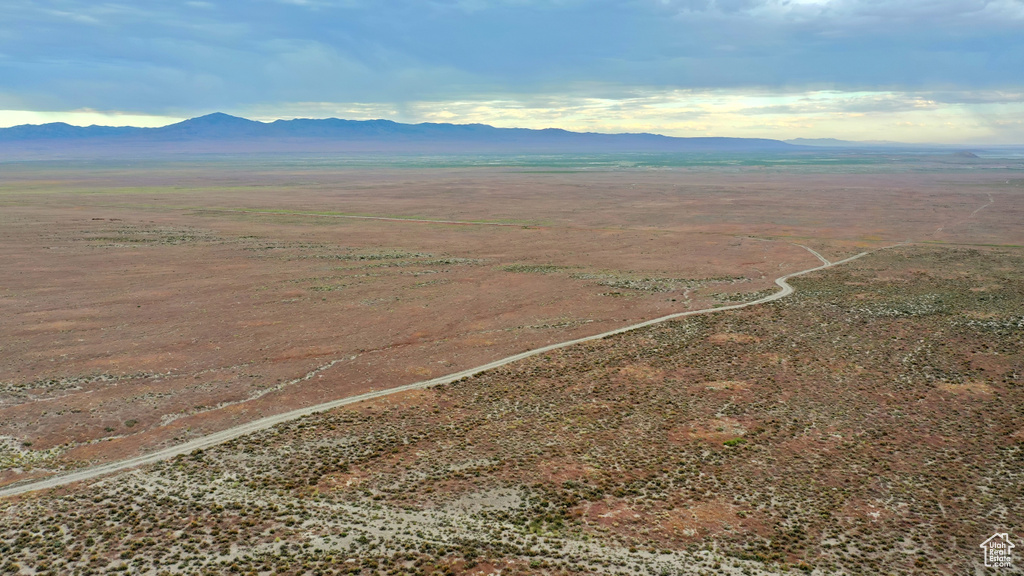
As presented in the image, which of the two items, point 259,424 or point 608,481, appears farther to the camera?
point 259,424

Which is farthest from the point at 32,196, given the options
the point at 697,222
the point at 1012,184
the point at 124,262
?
the point at 1012,184

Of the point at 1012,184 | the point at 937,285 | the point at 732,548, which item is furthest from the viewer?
the point at 1012,184

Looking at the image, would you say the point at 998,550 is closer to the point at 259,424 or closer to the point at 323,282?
the point at 259,424

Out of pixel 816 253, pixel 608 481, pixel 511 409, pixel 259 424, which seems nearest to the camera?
pixel 608 481

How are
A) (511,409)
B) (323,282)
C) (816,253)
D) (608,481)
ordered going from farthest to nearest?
(816,253), (323,282), (511,409), (608,481)

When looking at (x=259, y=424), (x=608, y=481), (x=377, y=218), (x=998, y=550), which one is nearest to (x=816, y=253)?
(x=998, y=550)

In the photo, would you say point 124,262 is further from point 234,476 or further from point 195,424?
point 234,476

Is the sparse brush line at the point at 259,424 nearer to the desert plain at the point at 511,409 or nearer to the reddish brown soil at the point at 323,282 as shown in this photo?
the desert plain at the point at 511,409
